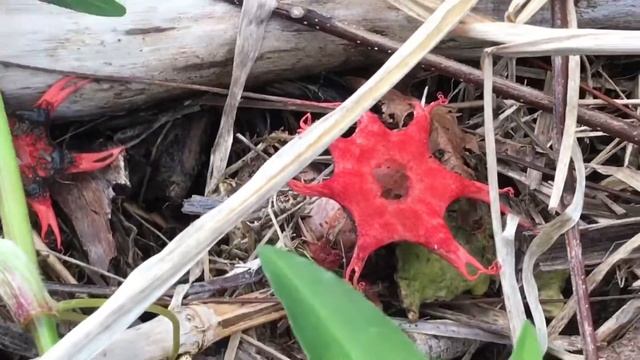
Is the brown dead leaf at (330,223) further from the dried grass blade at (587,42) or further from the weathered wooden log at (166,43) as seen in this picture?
the dried grass blade at (587,42)

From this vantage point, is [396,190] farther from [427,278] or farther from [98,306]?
[98,306]

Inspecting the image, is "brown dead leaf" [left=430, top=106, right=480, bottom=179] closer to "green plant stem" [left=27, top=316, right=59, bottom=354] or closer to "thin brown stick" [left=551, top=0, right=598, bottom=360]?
"thin brown stick" [left=551, top=0, right=598, bottom=360]

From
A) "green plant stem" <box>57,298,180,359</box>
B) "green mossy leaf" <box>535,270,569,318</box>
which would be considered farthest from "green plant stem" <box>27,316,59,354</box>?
"green mossy leaf" <box>535,270,569,318</box>

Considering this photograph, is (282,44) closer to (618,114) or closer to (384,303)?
(384,303)

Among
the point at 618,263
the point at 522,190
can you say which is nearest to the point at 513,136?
the point at 522,190

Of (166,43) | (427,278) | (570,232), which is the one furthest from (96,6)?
(570,232)

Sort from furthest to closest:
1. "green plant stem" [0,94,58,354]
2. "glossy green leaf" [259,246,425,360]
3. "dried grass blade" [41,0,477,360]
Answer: "green plant stem" [0,94,58,354] < "dried grass blade" [41,0,477,360] < "glossy green leaf" [259,246,425,360]
